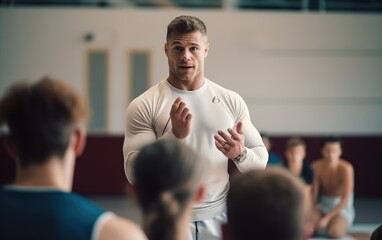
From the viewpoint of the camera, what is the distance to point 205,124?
107 inches

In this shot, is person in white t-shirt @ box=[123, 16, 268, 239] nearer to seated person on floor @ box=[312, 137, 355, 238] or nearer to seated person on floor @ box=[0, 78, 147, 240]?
seated person on floor @ box=[0, 78, 147, 240]

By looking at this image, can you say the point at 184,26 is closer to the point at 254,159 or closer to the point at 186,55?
the point at 186,55

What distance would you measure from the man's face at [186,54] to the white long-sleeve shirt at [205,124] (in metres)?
0.09

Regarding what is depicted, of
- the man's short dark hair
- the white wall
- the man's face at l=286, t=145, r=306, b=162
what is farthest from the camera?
the white wall

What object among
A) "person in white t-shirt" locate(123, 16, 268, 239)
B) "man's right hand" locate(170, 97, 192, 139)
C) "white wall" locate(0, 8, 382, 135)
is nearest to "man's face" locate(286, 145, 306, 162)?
"white wall" locate(0, 8, 382, 135)

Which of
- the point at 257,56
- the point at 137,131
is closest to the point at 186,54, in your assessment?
the point at 137,131

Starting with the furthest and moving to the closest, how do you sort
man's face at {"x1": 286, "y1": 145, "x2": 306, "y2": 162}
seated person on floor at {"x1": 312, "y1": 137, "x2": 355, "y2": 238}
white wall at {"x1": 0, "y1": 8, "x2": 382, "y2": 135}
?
1. white wall at {"x1": 0, "y1": 8, "x2": 382, "y2": 135}
2. seated person on floor at {"x1": 312, "y1": 137, "x2": 355, "y2": 238}
3. man's face at {"x1": 286, "y1": 145, "x2": 306, "y2": 162}

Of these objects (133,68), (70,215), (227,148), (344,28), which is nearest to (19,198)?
(70,215)

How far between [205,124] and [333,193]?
3932 mm

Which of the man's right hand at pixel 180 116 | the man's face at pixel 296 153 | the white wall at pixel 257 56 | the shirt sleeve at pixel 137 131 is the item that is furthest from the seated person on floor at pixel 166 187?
the white wall at pixel 257 56

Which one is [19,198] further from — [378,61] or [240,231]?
[378,61]

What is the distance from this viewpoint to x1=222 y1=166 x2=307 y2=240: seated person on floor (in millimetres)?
1436

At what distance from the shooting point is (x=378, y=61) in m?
9.13

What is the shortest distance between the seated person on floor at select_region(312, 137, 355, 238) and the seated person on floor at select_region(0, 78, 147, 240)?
4.94m
